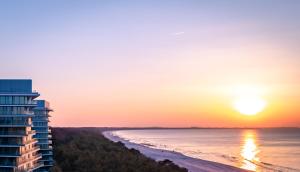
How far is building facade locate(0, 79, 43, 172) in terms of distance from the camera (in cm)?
5431

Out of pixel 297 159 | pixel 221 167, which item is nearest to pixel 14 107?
pixel 221 167

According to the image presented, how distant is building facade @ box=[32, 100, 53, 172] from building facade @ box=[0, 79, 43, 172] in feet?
44.7

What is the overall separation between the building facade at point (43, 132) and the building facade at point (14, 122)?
13.6 meters

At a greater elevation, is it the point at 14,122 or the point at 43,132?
the point at 14,122

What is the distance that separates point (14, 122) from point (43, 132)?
17.0 meters

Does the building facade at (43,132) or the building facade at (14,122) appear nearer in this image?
the building facade at (14,122)

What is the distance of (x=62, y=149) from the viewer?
8800 cm

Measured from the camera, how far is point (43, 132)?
7200 centimetres

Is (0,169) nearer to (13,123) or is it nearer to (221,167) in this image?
(13,123)

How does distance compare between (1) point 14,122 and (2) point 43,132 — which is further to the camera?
(2) point 43,132

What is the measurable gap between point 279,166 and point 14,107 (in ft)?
196

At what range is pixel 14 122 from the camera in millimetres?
55188

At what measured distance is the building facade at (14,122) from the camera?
54312mm

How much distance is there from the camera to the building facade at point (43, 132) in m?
70.6
